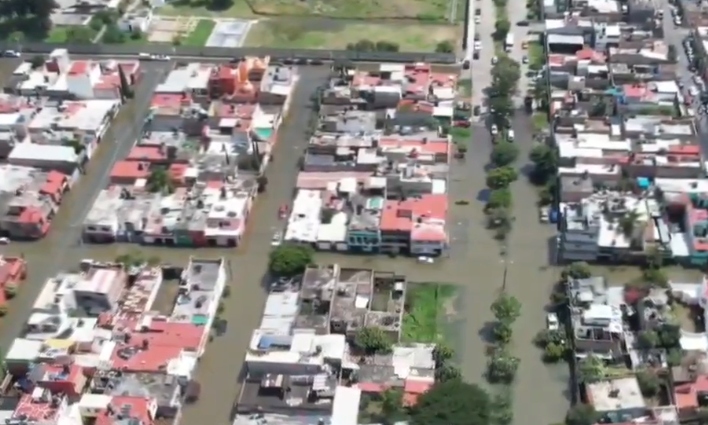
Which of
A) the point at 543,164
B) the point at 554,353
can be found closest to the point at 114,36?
the point at 543,164

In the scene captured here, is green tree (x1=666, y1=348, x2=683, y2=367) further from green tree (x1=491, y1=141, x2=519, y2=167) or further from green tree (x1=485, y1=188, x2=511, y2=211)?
green tree (x1=491, y1=141, x2=519, y2=167)

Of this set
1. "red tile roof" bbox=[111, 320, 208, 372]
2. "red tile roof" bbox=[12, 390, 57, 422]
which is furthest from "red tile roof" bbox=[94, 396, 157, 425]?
"red tile roof" bbox=[12, 390, 57, 422]

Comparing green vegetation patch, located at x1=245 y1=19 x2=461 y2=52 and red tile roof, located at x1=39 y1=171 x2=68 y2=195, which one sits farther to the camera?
green vegetation patch, located at x1=245 y1=19 x2=461 y2=52

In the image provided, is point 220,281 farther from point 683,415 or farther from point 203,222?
point 683,415

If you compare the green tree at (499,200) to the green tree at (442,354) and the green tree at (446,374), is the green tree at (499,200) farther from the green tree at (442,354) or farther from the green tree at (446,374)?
the green tree at (446,374)

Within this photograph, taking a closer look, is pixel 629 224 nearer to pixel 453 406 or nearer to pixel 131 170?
pixel 453 406

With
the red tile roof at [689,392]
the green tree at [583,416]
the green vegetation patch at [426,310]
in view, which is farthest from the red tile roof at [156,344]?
the red tile roof at [689,392]
